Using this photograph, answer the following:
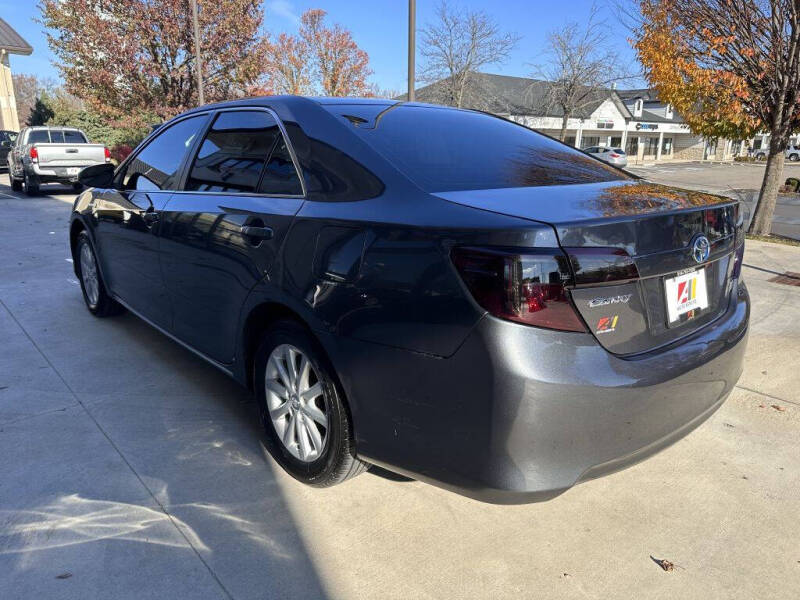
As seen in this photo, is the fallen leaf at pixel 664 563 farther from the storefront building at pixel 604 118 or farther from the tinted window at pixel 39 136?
the storefront building at pixel 604 118

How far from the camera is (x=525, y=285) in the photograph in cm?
173

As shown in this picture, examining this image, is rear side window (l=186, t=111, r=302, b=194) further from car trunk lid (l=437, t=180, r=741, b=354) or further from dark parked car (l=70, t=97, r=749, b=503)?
car trunk lid (l=437, t=180, r=741, b=354)

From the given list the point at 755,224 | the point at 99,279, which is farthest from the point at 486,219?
the point at 755,224

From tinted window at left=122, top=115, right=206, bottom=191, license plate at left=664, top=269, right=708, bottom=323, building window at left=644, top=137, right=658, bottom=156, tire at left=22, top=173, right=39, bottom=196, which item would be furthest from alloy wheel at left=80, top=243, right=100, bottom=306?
building window at left=644, top=137, right=658, bottom=156

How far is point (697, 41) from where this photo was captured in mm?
8883

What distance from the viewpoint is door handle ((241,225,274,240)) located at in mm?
2518

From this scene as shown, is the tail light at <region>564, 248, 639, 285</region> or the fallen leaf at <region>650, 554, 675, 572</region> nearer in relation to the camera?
the tail light at <region>564, 248, 639, 285</region>

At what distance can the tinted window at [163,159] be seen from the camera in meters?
3.45

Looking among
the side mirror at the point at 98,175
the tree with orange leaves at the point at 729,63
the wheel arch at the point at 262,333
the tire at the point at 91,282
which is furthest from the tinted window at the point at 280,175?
the tree with orange leaves at the point at 729,63

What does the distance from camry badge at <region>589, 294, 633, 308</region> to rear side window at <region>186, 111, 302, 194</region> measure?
1.29 meters

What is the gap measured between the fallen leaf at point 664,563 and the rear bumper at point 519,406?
442 mm

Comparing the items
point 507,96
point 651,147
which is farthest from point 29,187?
point 651,147

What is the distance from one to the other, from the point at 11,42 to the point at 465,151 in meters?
42.8

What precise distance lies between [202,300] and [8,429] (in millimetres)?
1207
